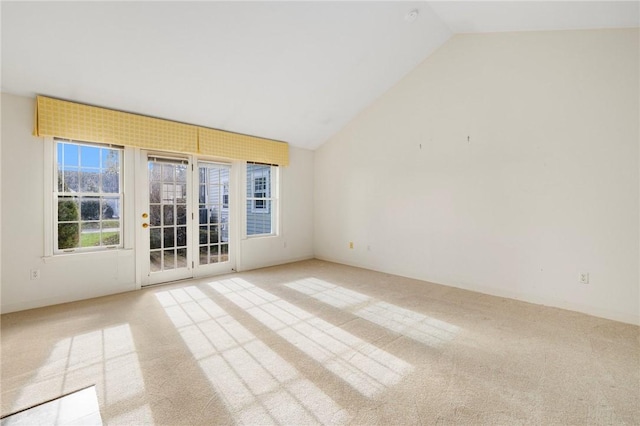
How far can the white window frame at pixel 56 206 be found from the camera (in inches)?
130

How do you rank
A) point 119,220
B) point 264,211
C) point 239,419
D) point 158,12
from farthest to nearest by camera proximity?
point 264,211
point 119,220
point 158,12
point 239,419

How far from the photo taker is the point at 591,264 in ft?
10.3

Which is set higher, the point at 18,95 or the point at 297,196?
the point at 18,95

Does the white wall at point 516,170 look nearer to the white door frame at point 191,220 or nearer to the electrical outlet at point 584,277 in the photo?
the electrical outlet at point 584,277

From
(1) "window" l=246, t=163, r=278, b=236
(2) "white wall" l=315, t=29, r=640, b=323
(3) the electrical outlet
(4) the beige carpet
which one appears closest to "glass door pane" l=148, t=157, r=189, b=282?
(4) the beige carpet

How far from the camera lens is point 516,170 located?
3596 mm

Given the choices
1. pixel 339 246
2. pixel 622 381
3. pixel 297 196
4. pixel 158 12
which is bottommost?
pixel 622 381

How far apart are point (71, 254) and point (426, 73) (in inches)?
209

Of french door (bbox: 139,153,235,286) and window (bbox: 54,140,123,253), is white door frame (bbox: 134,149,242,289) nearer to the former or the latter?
french door (bbox: 139,153,235,286)

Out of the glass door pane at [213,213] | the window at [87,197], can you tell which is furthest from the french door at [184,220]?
the window at [87,197]

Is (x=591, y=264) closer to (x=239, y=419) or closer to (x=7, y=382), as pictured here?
(x=239, y=419)

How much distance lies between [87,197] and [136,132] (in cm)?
101

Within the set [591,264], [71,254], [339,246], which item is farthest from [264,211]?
[591,264]

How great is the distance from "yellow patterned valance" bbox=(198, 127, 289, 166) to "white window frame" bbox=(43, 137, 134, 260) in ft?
3.36
